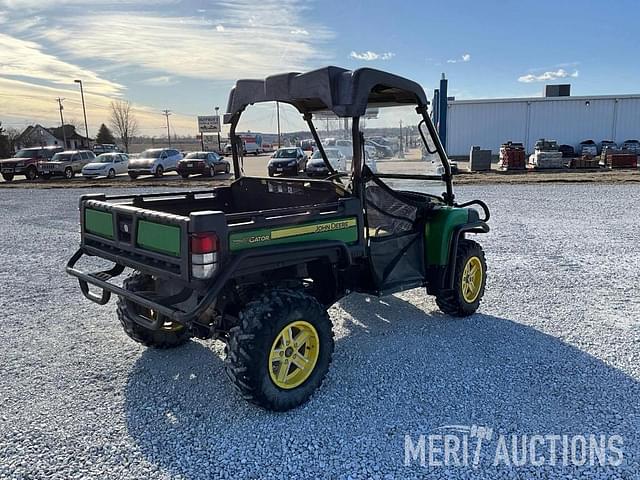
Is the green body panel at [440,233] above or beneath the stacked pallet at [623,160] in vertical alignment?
above

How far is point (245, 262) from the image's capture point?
3152 millimetres

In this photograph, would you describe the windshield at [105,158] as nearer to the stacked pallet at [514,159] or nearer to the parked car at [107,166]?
the parked car at [107,166]

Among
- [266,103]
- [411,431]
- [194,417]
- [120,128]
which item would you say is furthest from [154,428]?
[120,128]

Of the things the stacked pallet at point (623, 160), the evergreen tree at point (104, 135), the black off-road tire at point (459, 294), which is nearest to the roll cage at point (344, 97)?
the black off-road tire at point (459, 294)

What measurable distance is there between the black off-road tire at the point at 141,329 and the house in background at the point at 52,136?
7425 cm

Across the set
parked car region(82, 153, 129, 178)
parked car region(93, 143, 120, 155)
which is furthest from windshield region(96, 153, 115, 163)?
parked car region(93, 143, 120, 155)

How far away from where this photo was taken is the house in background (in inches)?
2837

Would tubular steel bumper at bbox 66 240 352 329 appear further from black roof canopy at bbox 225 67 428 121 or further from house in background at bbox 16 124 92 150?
house in background at bbox 16 124 92 150

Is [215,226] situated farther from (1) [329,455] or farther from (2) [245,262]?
(1) [329,455]

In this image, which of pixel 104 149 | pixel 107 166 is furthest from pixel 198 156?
pixel 104 149

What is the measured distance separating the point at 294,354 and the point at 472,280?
7.63ft

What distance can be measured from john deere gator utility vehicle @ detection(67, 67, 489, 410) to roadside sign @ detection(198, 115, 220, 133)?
41.8 m

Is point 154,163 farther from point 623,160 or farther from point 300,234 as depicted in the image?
point 300,234

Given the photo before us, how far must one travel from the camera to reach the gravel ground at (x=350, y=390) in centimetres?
285
